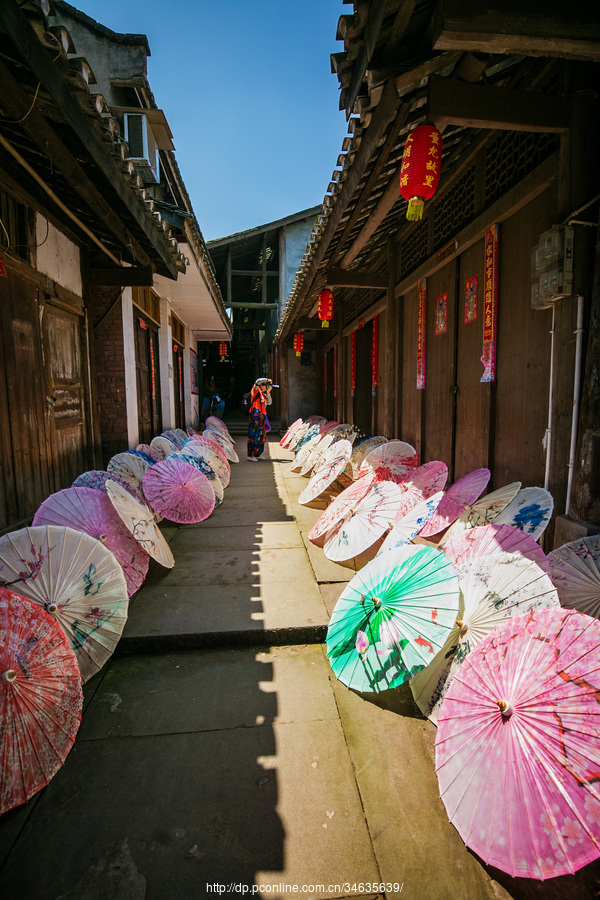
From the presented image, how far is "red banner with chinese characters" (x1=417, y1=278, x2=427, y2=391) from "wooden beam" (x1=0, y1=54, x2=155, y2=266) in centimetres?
401

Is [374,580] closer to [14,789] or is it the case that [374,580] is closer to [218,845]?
[218,845]

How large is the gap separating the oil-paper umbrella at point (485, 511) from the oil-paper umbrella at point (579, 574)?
74 cm

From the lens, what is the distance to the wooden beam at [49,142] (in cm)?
268

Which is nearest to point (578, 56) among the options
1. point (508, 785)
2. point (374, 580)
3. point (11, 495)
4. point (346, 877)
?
point (374, 580)

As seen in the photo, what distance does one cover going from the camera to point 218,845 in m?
1.77

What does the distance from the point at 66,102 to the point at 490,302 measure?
152 inches

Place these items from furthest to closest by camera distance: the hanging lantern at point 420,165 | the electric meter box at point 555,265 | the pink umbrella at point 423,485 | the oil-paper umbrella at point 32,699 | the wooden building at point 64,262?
the pink umbrella at point 423,485 → the hanging lantern at point 420,165 → the electric meter box at point 555,265 → the wooden building at point 64,262 → the oil-paper umbrella at point 32,699

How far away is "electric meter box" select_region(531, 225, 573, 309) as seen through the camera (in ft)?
10.5

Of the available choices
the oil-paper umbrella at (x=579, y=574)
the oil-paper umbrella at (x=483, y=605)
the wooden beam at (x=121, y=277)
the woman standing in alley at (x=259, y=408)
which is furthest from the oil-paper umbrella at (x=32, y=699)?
the woman standing in alley at (x=259, y=408)

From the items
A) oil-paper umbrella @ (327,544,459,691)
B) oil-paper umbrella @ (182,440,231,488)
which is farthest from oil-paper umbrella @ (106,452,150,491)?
oil-paper umbrella @ (327,544,459,691)

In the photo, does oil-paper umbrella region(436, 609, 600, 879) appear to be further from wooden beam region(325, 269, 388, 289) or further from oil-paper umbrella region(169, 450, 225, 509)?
wooden beam region(325, 269, 388, 289)

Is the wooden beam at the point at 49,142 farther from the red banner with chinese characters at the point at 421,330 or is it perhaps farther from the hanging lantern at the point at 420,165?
the red banner with chinese characters at the point at 421,330

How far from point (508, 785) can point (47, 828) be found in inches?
73.7

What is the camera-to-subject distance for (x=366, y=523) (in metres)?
4.05
